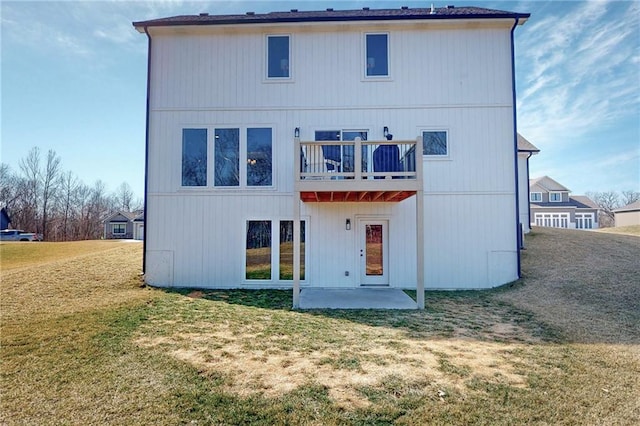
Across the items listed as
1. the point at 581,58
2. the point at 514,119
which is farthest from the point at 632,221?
the point at 514,119

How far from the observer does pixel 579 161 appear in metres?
28.9

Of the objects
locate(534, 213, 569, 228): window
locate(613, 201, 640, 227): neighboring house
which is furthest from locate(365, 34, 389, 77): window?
locate(534, 213, 569, 228): window

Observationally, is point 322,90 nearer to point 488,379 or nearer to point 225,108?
point 225,108

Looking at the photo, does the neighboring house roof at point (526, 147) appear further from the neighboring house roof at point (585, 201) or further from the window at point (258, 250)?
the neighboring house roof at point (585, 201)

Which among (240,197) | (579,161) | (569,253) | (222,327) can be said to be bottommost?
(222,327)

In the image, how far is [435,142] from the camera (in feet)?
30.5

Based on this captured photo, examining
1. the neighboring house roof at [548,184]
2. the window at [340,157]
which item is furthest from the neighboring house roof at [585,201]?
the window at [340,157]

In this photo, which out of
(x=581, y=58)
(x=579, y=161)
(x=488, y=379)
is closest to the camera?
(x=488, y=379)

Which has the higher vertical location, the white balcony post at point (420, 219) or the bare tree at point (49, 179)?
the bare tree at point (49, 179)

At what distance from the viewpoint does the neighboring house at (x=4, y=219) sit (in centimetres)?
3300

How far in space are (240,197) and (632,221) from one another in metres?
38.7

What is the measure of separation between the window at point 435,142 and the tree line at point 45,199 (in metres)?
40.9

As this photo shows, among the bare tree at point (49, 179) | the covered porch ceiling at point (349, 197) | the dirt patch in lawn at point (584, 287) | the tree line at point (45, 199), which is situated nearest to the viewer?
the dirt patch in lawn at point (584, 287)

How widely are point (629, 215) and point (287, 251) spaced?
38.4 metres
